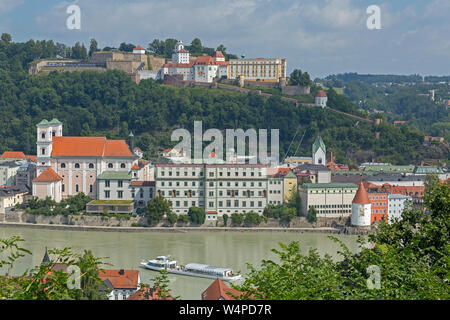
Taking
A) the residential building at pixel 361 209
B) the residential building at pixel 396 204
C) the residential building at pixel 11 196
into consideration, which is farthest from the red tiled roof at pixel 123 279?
the residential building at pixel 396 204

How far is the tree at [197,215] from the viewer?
18594 mm

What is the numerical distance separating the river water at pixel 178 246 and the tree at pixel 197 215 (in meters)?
0.55

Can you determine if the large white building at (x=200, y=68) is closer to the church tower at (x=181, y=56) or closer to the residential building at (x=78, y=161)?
the church tower at (x=181, y=56)

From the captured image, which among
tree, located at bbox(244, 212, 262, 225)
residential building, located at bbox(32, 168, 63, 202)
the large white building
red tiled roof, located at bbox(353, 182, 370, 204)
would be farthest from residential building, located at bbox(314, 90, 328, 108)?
residential building, located at bbox(32, 168, 63, 202)

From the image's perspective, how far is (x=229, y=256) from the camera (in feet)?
49.0

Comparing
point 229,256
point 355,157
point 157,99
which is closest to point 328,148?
point 355,157

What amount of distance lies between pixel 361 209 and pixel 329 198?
1.16 metres

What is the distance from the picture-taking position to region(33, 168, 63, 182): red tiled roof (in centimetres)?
2022

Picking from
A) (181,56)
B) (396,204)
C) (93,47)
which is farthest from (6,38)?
(396,204)

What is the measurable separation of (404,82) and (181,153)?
62.5m

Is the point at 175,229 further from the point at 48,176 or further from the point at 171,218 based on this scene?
the point at 48,176

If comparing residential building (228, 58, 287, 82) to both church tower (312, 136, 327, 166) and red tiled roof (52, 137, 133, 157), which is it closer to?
church tower (312, 136, 327, 166)

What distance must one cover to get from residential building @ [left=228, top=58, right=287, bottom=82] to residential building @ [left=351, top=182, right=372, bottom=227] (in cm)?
1479
